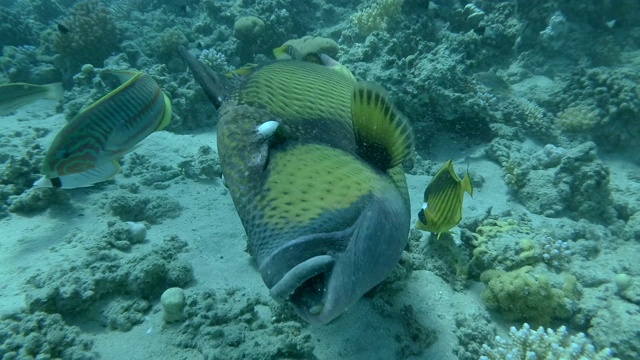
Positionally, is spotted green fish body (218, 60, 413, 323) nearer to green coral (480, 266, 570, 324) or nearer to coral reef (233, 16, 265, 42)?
green coral (480, 266, 570, 324)

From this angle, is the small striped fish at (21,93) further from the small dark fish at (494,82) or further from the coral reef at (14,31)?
the coral reef at (14,31)

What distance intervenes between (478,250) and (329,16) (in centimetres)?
882

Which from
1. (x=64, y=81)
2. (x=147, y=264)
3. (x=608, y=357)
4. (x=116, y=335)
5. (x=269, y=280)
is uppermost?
(x=269, y=280)

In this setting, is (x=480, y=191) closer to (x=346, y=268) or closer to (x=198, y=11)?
(x=346, y=268)

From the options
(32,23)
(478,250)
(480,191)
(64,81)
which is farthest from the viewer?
(32,23)

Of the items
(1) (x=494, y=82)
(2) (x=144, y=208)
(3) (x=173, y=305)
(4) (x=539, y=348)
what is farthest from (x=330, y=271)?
(1) (x=494, y=82)

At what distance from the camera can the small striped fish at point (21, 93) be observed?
417 centimetres

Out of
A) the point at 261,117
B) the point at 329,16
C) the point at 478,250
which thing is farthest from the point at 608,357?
the point at 329,16

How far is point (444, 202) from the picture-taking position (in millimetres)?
2855

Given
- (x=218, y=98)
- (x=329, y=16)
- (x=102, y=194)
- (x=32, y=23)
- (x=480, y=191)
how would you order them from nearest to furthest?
(x=218, y=98), (x=102, y=194), (x=480, y=191), (x=329, y=16), (x=32, y=23)

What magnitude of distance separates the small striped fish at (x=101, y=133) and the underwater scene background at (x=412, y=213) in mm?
765

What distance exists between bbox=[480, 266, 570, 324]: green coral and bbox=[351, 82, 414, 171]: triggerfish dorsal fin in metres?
1.95

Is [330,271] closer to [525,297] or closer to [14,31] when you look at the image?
[525,297]

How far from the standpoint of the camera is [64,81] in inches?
319
